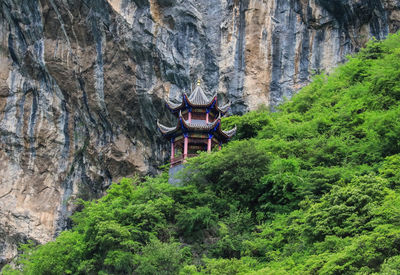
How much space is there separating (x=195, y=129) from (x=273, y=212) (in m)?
5.82

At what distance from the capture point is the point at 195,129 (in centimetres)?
1942

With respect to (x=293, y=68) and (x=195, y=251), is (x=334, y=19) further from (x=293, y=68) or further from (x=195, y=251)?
(x=195, y=251)

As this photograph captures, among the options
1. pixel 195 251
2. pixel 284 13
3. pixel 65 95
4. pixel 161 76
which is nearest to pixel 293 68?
pixel 284 13

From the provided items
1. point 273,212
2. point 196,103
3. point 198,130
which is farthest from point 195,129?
point 273,212

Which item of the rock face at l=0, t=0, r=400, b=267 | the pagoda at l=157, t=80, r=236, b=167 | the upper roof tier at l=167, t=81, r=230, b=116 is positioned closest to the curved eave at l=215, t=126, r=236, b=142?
the pagoda at l=157, t=80, r=236, b=167

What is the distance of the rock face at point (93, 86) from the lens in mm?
22188

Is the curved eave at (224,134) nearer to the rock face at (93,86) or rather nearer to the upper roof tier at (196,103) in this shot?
the upper roof tier at (196,103)

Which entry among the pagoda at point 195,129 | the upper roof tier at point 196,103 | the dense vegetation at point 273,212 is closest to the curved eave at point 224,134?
the pagoda at point 195,129

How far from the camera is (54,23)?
22.8 meters

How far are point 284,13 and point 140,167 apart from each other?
38.0 feet

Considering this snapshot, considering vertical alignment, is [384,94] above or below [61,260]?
above

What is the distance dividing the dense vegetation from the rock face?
630 cm

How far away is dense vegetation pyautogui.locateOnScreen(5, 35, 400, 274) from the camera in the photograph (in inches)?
417

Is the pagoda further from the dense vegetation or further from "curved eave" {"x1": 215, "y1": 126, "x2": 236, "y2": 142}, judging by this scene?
the dense vegetation
